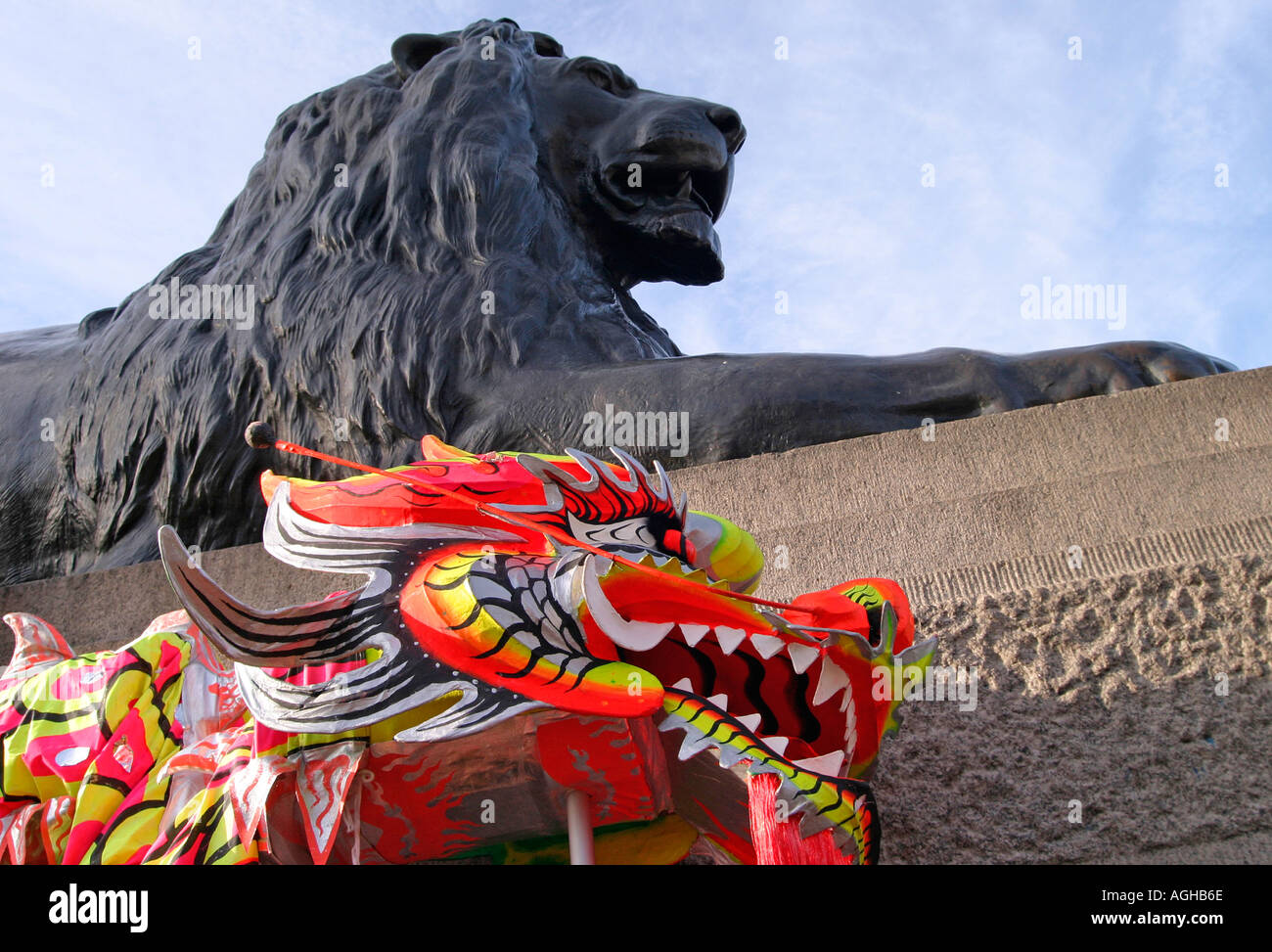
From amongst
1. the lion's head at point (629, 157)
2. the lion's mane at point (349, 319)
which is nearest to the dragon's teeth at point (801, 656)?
the lion's mane at point (349, 319)

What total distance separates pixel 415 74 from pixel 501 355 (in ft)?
5.55

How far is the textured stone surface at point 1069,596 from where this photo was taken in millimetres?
2695

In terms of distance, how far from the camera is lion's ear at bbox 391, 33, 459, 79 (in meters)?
5.50

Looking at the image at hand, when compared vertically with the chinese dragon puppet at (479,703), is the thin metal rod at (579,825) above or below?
below

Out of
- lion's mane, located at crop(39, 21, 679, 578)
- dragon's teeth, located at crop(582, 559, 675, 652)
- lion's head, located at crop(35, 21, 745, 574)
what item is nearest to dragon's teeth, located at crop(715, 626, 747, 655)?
dragon's teeth, located at crop(582, 559, 675, 652)

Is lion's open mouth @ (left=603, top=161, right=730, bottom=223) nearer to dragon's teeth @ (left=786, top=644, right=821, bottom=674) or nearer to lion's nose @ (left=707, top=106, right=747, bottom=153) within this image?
lion's nose @ (left=707, top=106, right=747, bottom=153)

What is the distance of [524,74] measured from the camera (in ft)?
17.6

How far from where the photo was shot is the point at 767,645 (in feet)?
7.04

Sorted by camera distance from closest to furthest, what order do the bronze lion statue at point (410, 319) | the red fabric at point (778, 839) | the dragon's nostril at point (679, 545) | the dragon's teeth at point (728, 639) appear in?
1. the red fabric at point (778, 839)
2. the dragon's teeth at point (728, 639)
3. the dragon's nostril at point (679, 545)
4. the bronze lion statue at point (410, 319)

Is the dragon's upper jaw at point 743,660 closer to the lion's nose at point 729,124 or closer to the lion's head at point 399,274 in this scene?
the lion's head at point 399,274

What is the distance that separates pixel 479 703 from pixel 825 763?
0.58 metres

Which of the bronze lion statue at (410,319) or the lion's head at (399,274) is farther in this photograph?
the lion's head at (399,274)

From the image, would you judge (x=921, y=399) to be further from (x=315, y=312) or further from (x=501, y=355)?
(x=315, y=312)
